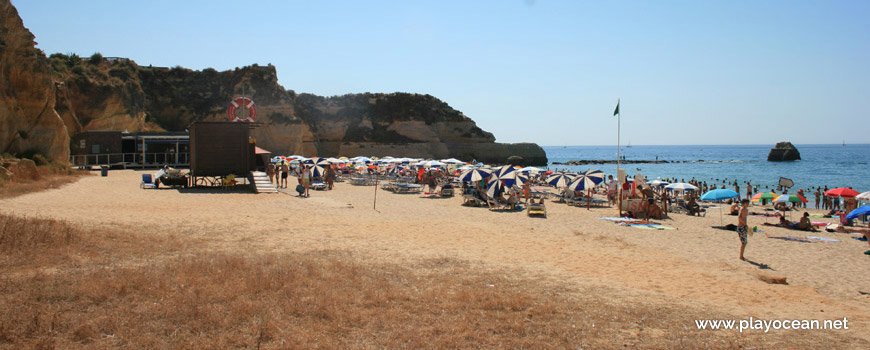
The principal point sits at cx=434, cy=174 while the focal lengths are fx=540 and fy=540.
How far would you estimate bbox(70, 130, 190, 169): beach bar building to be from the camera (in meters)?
33.2

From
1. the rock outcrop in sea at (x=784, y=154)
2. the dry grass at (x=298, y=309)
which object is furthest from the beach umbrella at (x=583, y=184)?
the rock outcrop in sea at (x=784, y=154)

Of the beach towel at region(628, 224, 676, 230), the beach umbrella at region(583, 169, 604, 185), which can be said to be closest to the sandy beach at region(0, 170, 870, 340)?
the beach towel at region(628, 224, 676, 230)

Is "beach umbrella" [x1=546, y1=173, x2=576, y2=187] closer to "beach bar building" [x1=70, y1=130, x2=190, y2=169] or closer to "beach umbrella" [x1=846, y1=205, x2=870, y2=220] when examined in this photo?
"beach umbrella" [x1=846, y1=205, x2=870, y2=220]

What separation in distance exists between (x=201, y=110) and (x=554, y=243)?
167 feet

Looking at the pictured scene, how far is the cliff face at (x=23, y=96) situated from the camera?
66.2 feet

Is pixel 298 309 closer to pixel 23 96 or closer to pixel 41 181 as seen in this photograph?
pixel 41 181

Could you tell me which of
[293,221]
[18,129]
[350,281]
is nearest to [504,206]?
[293,221]

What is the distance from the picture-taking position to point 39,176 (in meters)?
19.9

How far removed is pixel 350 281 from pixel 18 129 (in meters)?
20.9

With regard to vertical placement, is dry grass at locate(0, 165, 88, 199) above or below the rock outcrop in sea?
below

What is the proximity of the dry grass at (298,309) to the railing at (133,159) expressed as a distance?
28628mm

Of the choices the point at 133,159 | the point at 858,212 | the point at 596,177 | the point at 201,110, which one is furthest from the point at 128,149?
the point at 858,212

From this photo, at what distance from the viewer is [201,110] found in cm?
5488

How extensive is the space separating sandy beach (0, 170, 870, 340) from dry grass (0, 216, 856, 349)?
2.67 ft
